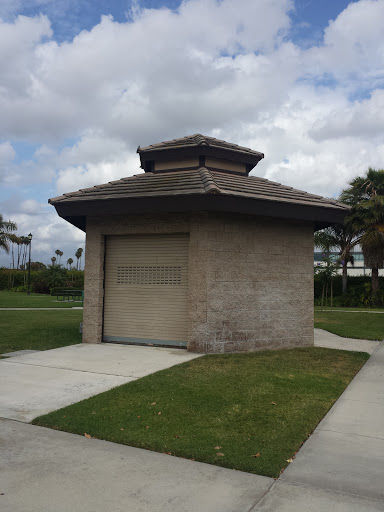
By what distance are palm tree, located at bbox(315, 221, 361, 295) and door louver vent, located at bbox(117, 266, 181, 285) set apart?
945 inches

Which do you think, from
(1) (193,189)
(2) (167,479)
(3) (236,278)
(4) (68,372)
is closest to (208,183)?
(1) (193,189)

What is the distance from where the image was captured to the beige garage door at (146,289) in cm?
976

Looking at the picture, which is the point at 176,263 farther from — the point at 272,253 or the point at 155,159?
the point at 155,159

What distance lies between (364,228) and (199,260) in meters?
24.3

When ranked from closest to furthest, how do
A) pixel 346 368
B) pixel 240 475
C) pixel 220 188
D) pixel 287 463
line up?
pixel 240 475
pixel 287 463
pixel 346 368
pixel 220 188

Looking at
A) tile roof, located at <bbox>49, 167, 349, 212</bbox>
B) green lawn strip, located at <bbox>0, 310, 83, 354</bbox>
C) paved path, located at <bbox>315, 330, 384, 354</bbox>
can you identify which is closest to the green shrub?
paved path, located at <bbox>315, 330, 384, 354</bbox>

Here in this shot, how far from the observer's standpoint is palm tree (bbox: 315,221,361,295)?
A: 31.2 metres

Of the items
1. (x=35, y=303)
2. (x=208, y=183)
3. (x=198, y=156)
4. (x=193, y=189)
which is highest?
(x=198, y=156)

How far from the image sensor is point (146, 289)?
1009cm

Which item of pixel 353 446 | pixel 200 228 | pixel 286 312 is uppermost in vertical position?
pixel 200 228

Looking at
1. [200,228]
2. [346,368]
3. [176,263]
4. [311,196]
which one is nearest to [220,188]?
[200,228]

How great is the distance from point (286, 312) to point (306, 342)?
1.04 m

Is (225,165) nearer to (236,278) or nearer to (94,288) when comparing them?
(236,278)

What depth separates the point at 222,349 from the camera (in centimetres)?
927
